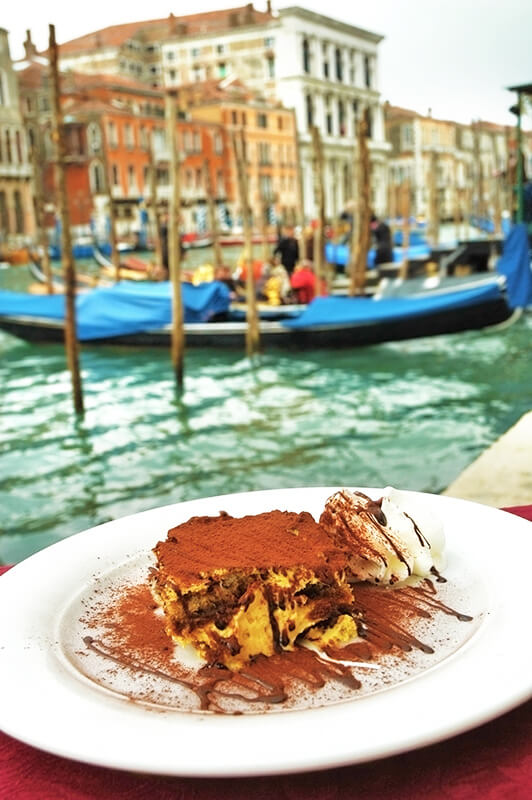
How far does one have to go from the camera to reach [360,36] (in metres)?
31.2

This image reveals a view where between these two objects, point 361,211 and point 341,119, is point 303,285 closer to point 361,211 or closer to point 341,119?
point 361,211

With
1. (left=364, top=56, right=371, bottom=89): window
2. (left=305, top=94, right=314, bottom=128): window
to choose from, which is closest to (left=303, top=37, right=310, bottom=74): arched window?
(left=305, top=94, right=314, bottom=128): window

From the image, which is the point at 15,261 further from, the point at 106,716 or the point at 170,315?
the point at 106,716

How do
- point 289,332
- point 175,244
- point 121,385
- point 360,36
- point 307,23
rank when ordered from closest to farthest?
point 175,244 < point 121,385 < point 289,332 < point 307,23 < point 360,36

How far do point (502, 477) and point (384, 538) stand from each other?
251 centimetres

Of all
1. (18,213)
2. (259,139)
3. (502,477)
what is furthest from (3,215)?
(502,477)

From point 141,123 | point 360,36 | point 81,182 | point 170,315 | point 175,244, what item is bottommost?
point 170,315

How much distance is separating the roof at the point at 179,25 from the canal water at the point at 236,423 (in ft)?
44.4

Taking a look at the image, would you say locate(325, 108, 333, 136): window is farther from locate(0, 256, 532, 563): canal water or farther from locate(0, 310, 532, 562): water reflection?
locate(0, 310, 532, 562): water reflection

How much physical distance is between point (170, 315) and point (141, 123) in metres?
27.9

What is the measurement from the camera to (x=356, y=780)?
51 centimetres

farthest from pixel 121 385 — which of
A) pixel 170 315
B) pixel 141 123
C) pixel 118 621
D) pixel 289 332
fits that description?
pixel 141 123

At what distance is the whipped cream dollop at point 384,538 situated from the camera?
2.36ft

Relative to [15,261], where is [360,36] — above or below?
above
